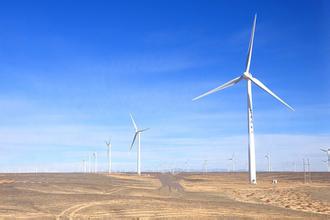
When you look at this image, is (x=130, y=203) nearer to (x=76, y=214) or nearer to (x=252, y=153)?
(x=76, y=214)

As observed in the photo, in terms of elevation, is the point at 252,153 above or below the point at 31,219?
above

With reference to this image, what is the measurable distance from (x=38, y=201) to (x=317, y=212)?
26442 mm

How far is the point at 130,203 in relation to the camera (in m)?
42.8

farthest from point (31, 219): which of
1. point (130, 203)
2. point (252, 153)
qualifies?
point (252, 153)

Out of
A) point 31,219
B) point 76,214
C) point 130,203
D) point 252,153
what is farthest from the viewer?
point 252,153

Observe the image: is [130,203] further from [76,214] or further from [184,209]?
[76,214]

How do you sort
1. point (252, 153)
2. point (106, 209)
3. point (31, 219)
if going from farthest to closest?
point (252, 153) → point (106, 209) → point (31, 219)

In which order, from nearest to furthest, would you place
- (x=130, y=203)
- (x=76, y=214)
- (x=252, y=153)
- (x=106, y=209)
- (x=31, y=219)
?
(x=31, y=219)
(x=76, y=214)
(x=106, y=209)
(x=130, y=203)
(x=252, y=153)

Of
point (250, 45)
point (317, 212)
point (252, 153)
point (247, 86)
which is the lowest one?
point (317, 212)

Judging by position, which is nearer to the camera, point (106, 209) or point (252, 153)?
point (106, 209)

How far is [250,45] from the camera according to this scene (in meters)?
84.9

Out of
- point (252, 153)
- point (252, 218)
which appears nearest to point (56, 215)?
point (252, 218)

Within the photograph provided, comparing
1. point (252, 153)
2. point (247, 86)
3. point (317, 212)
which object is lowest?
point (317, 212)

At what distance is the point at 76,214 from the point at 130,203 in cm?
932
